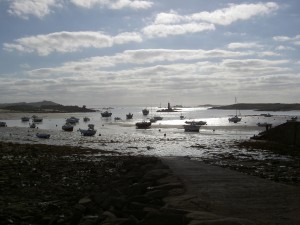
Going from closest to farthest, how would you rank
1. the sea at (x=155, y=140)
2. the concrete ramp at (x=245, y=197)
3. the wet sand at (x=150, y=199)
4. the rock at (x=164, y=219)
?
1. the rock at (x=164, y=219)
2. the wet sand at (x=150, y=199)
3. the concrete ramp at (x=245, y=197)
4. the sea at (x=155, y=140)

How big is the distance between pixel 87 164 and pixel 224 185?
12618 mm

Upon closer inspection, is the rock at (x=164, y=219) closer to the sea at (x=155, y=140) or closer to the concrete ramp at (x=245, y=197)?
the concrete ramp at (x=245, y=197)

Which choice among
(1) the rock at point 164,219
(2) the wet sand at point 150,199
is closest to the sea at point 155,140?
(2) the wet sand at point 150,199

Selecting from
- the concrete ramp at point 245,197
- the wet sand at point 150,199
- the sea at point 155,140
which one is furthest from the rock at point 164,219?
the sea at point 155,140

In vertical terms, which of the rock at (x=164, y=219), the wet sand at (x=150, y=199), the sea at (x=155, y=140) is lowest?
the sea at (x=155, y=140)

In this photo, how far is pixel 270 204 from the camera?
1052 centimetres

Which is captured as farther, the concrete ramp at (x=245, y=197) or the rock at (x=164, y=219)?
the concrete ramp at (x=245, y=197)

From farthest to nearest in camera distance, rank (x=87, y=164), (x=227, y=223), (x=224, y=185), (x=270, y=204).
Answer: (x=87, y=164) → (x=224, y=185) → (x=270, y=204) → (x=227, y=223)

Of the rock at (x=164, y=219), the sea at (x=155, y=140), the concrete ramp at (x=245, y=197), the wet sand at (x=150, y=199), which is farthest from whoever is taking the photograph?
the sea at (x=155, y=140)

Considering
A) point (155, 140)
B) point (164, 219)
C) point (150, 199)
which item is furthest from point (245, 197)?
point (155, 140)

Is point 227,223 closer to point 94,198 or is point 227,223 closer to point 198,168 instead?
point 94,198

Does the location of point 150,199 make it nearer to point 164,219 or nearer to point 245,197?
point 245,197

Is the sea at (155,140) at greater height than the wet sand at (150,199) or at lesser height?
lesser

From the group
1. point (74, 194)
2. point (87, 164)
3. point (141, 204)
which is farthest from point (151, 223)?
point (87, 164)
